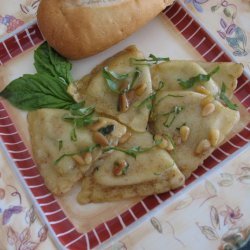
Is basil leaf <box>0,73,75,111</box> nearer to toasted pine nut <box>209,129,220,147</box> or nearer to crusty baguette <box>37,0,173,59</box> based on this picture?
crusty baguette <box>37,0,173,59</box>

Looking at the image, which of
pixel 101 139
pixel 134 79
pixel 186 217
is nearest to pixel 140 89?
pixel 134 79

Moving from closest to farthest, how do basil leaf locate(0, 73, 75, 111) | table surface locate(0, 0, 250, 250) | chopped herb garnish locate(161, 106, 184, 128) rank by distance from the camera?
table surface locate(0, 0, 250, 250) → chopped herb garnish locate(161, 106, 184, 128) → basil leaf locate(0, 73, 75, 111)

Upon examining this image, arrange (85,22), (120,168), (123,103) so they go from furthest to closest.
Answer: (85,22), (123,103), (120,168)

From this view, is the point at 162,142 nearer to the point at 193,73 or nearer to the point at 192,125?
the point at 192,125

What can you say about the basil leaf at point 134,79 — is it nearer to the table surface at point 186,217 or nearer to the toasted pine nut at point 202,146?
the toasted pine nut at point 202,146

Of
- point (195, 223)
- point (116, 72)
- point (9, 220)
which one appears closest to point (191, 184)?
point (195, 223)

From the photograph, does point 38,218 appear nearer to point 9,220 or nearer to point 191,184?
point 9,220

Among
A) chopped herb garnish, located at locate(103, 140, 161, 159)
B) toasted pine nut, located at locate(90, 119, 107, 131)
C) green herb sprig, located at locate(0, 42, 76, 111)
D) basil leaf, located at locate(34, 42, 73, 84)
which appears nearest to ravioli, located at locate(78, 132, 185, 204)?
chopped herb garnish, located at locate(103, 140, 161, 159)
